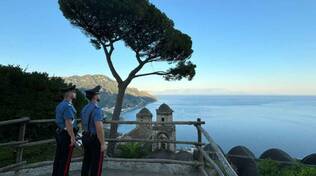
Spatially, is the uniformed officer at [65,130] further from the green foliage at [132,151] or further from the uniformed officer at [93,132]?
the green foliage at [132,151]

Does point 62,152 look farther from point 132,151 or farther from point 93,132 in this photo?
point 132,151

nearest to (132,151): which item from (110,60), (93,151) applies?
(110,60)

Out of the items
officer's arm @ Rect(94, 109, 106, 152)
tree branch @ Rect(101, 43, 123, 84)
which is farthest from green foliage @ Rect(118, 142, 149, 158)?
officer's arm @ Rect(94, 109, 106, 152)

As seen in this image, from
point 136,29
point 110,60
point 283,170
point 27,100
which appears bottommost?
point 283,170

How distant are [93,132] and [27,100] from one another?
3.67 m

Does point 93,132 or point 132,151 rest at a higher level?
point 93,132

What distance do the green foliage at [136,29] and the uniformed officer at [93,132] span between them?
12417 mm

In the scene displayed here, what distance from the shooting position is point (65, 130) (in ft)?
15.9

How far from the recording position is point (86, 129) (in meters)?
4.91

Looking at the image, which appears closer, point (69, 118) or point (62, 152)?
point (69, 118)

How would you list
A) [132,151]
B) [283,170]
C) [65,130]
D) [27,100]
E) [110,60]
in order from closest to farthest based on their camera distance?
1. [65,130]
2. [27,100]
3. [132,151]
4. [110,60]
5. [283,170]

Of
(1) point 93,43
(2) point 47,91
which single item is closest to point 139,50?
(1) point 93,43

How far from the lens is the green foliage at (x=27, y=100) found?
727cm

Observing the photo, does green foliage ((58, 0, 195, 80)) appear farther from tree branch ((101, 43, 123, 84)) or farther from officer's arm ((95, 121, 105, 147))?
officer's arm ((95, 121, 105, 147))
